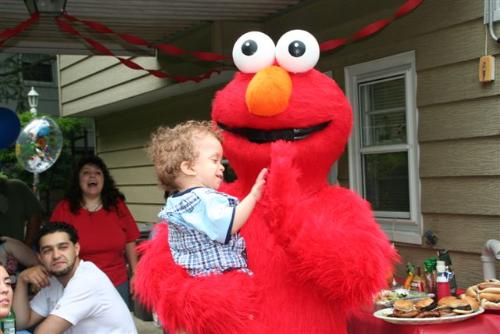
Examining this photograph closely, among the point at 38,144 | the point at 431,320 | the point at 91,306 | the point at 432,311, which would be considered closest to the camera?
the point at 431,320

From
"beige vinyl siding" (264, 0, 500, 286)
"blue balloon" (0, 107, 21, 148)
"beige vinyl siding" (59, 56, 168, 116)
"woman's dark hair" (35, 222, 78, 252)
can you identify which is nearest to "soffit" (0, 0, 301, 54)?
"blue balloon" (0, 107, 21, 148)

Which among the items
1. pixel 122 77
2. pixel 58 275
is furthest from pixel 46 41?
pixel 58 275

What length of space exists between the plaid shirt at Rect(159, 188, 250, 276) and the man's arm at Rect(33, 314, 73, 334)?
1.00 meters

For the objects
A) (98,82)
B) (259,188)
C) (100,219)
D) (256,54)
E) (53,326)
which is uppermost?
(98,82)

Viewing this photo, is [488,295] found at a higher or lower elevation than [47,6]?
lower

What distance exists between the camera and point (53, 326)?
296 centimetres

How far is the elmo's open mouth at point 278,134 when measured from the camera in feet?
7.76

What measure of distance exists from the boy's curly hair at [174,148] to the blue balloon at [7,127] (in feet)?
12.4

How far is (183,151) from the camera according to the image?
223 centimetres

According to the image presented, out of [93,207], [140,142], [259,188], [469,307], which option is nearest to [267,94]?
[259,188]

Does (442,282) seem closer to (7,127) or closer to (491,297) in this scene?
(491,297)

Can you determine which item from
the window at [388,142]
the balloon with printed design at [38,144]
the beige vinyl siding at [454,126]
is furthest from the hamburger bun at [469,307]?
the balloon with printed design at [38,144]

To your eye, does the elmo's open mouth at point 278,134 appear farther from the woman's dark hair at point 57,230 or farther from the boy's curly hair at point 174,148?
the woman's dark hair at point 57,230

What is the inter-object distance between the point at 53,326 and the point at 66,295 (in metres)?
0.16
